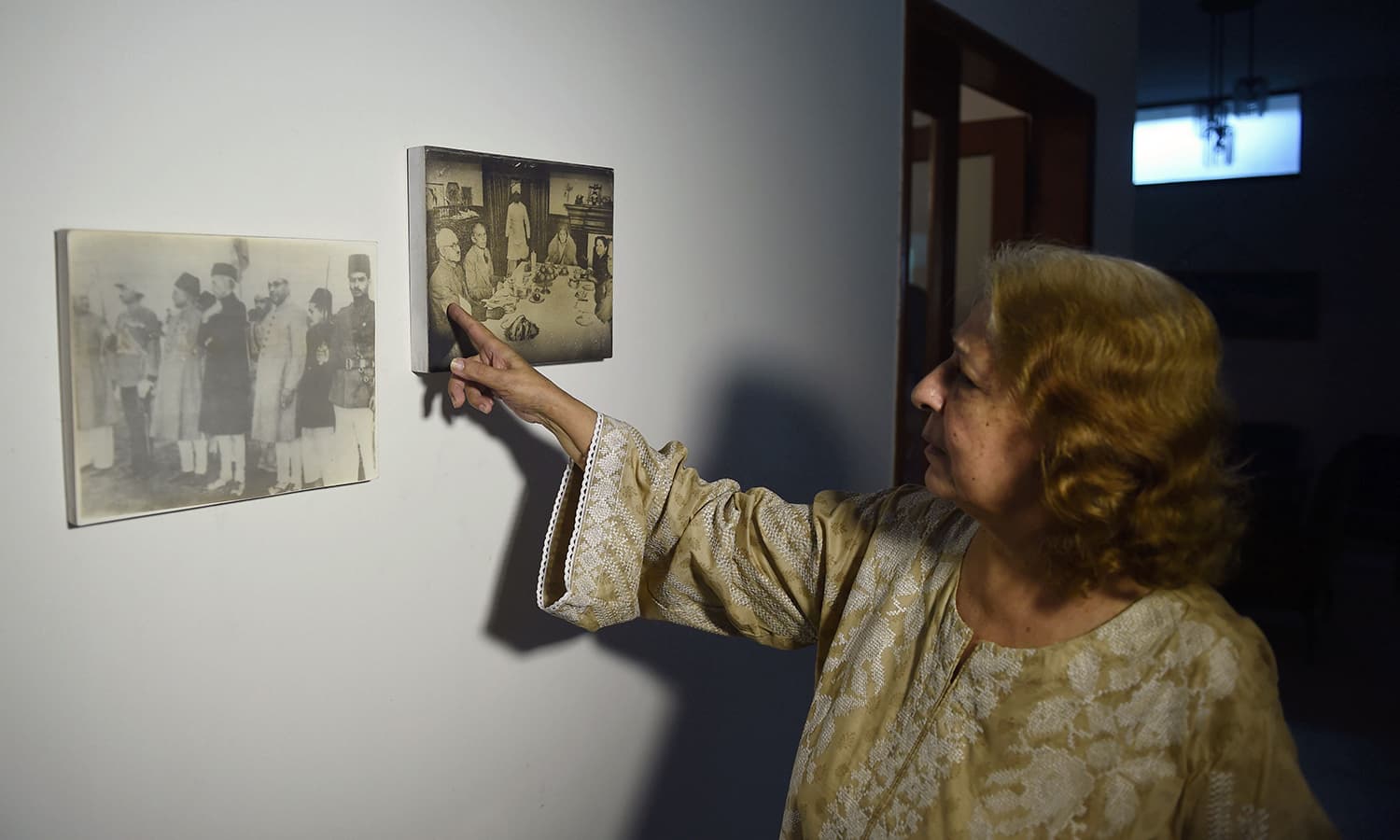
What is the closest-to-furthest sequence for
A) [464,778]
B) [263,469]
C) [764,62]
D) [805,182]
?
[263,469] < [464,778] < [764,62] < [805,182]

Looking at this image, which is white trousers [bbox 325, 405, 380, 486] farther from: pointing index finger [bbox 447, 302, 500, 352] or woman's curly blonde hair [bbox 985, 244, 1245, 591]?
woman's curly blonde hair [bbox 985, 244, 1245, 591]

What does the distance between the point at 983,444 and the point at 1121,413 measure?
135mm

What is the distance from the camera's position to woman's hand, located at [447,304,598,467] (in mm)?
1124

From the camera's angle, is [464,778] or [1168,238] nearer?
[464,778]

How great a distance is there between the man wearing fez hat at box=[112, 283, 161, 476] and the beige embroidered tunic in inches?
17.9

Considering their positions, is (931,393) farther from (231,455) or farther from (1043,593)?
(231,455)

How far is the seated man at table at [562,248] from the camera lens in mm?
1229

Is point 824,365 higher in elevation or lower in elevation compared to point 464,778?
higher

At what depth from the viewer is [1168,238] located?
24.0ft

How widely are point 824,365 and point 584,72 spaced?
76 cm

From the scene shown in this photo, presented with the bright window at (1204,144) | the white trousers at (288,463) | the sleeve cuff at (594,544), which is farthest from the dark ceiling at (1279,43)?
the white trousers at (288,463)

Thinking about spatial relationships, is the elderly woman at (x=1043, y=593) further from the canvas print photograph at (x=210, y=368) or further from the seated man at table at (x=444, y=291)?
the canvas print photograph at (x=210, y=368)

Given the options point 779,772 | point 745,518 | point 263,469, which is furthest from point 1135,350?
point 779,772

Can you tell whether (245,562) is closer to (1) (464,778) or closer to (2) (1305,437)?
(1) (464,778)
